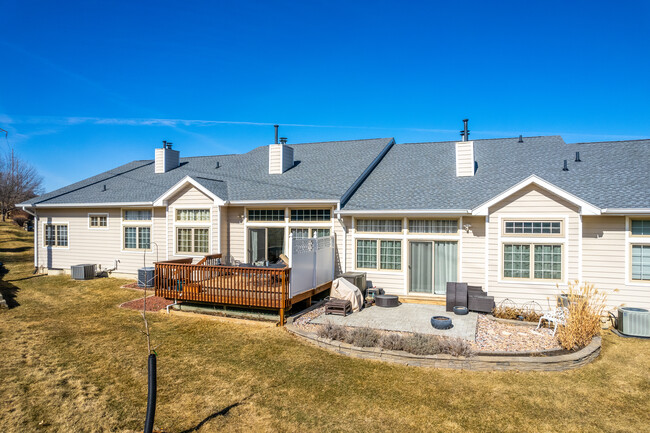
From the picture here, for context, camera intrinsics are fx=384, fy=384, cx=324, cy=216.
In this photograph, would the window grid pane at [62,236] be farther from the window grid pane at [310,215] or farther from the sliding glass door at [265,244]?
the window grid pane at [310,215]

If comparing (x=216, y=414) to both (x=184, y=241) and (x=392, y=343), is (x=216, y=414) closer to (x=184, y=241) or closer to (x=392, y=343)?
(x=392, y=343)

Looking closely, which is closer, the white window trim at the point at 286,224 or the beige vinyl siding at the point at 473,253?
the beige vinyl siding at the point at 473,253

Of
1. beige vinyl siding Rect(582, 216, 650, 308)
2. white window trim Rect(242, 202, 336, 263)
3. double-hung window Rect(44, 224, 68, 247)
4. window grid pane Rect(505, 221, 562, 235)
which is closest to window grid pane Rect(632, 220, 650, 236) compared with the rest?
beige vinyl siding Rect(582, 216, 650, 308)

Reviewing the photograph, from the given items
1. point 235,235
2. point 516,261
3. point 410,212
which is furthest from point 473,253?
point 235,235

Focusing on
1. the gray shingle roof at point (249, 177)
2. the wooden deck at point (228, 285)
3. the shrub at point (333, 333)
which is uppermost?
the gray shingle roof at point (249, 177)

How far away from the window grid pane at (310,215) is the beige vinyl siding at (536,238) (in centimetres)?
537

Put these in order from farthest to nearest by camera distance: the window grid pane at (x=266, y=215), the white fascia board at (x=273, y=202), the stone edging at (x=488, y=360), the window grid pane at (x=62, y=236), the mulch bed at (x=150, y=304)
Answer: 1. the window grid pane at (x=62, y=236)
2. the window grid pane at (x=266, y=215)
3. the white fascia board at (x=273, y=202)
4. the mulch bed at (x=150, y=304)
5. the stone edging at (x=488, y=360)

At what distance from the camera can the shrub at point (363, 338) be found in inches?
318

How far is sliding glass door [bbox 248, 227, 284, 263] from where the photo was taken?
14359 millimetres

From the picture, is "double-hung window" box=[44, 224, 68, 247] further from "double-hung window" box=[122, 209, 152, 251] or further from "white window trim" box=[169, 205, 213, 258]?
"white window trim" box=[169, 205, 213, 258]

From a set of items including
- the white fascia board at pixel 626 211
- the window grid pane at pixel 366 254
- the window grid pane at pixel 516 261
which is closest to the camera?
the white fascia board at pixel 626 211

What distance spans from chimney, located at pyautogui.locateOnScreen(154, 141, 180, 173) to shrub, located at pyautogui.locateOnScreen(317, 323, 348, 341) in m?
14.7

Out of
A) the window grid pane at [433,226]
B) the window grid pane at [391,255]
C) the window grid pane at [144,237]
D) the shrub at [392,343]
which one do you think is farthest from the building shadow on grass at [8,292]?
the window grid pane at [433,226]

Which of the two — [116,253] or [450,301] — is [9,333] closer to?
[116,253]
